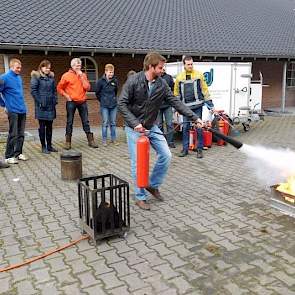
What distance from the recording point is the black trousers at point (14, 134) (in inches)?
292

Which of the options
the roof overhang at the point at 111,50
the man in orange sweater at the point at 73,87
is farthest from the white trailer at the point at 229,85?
the roof overhang at the point at 111,50

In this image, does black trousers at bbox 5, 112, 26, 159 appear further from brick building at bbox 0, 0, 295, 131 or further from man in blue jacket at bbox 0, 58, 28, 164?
brick building at bbox 0, 0, 295, 131

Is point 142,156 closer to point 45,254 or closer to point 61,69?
point 45,254

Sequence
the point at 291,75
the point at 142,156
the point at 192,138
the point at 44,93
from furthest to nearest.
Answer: the point at 291,75
the point at 192,138
the point at 44,93
the point at 142,156

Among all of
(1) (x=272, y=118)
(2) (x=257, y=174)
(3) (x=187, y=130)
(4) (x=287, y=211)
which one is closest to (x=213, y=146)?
(3) (x=187, y=130)

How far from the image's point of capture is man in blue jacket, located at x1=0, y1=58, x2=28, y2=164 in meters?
7.29

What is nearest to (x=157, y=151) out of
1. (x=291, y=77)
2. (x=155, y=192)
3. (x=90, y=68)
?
(x=155, y=192)

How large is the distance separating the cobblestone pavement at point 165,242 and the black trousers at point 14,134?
104 centimetres

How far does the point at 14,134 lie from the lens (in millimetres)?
7477

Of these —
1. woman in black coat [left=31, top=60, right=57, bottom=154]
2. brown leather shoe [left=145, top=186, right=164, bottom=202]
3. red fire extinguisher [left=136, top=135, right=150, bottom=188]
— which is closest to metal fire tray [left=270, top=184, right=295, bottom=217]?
brown leather shoe [left=145, top=186, right=164, bottom=202]

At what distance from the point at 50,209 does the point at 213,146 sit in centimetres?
544

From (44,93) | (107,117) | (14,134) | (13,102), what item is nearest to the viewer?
(13,102)

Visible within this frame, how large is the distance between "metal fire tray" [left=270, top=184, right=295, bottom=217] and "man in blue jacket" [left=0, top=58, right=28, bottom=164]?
5.07 metres

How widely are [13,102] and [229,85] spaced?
20.1 ft
